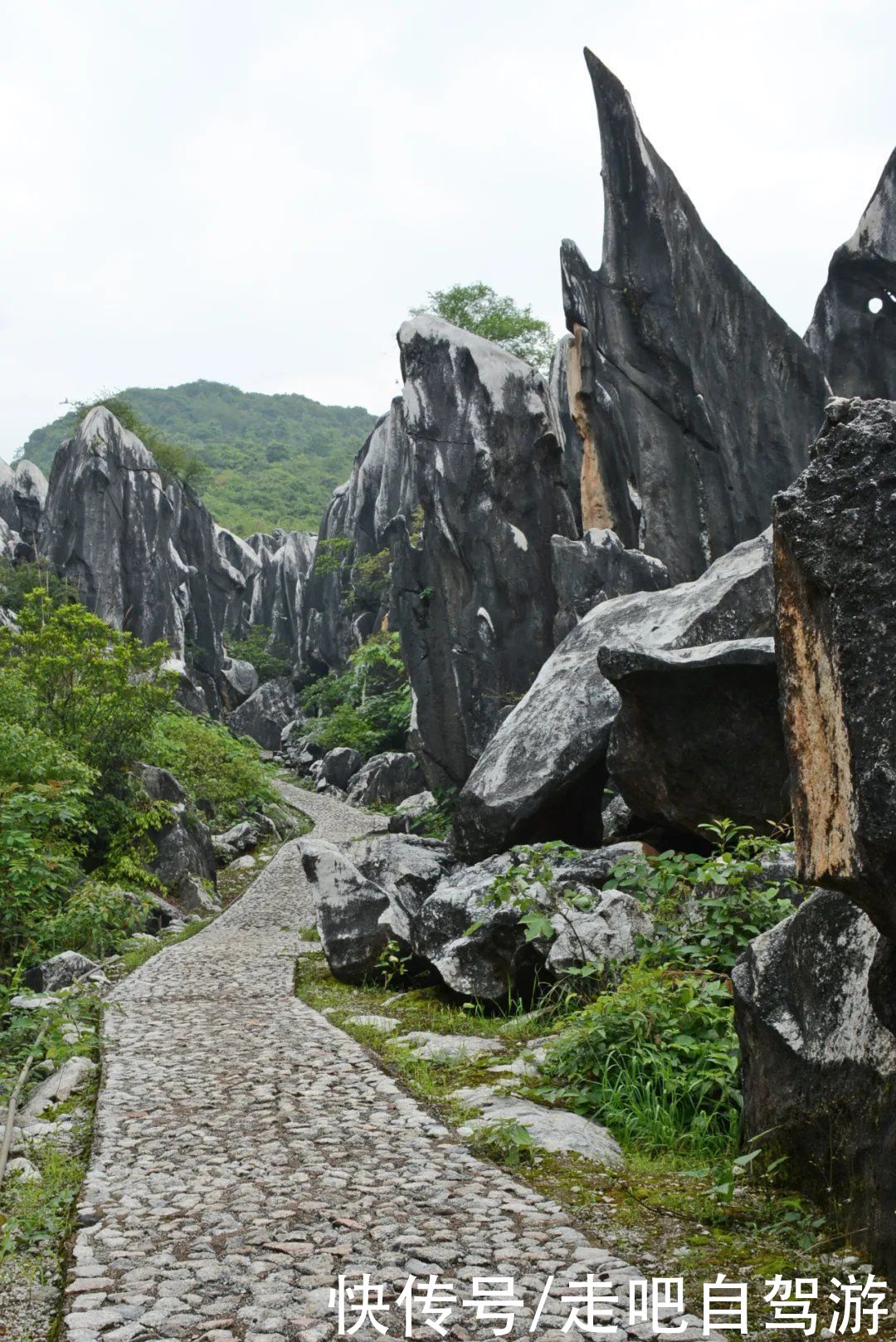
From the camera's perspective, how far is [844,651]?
121 inches

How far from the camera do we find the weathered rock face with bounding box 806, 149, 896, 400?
19.7 metres

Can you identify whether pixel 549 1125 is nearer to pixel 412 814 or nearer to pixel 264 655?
pixel 412 814

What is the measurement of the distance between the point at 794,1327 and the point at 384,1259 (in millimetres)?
1300

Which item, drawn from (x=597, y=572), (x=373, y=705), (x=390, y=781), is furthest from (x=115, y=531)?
(x=597, y=572)

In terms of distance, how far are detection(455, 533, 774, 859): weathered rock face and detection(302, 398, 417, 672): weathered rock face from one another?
2692cm

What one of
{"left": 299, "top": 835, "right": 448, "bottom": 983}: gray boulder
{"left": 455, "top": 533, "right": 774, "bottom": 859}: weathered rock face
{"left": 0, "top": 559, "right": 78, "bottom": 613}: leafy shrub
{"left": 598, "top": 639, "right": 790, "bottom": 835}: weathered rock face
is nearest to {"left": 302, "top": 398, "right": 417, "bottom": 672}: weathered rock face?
{"left": 0, "top": 559, "right": 78, "bottom": 613}: leafy shrub

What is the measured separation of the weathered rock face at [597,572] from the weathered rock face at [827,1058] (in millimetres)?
13421

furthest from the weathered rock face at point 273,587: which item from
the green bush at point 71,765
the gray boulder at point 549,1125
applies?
the gray boulder at point 549,1125

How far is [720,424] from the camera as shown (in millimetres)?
18266

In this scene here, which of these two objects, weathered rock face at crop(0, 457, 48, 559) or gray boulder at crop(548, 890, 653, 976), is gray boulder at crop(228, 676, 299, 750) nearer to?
weathered rock face at crop(0, 457, 48, 559)

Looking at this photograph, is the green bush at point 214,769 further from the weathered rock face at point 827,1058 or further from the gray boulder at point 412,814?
the weathered rock face at point 827,1058

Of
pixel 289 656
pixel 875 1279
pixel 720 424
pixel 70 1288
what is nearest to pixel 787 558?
pixel 875 1279

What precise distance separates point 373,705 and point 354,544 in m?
11.8

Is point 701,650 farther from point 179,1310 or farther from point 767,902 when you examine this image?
point 179,1310
